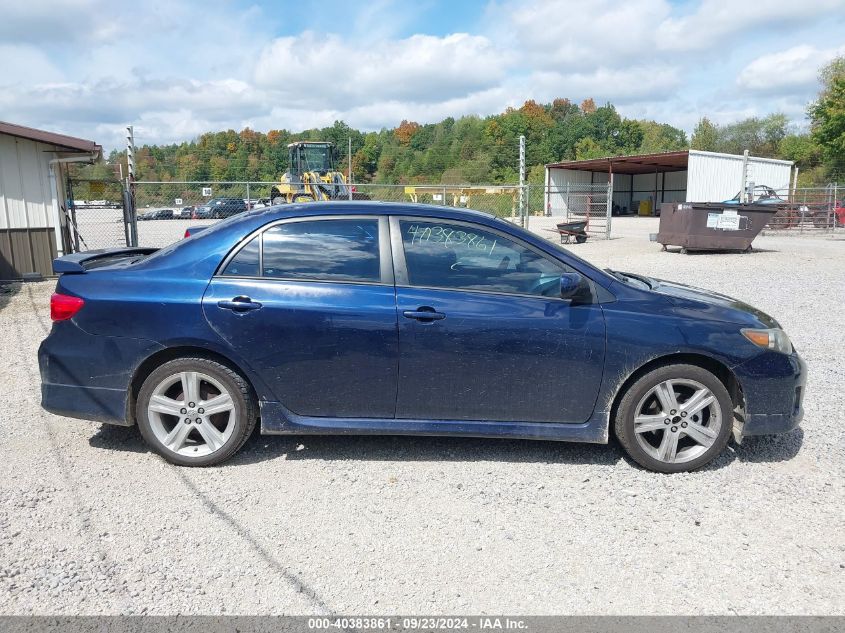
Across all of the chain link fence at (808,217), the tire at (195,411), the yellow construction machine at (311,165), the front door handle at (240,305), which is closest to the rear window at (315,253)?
the front door handle at (240,305)

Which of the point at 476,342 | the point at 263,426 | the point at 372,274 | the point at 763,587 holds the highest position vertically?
the point at 372,274

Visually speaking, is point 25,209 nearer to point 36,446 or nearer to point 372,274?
point 36,446

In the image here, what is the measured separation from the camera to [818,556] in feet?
10.5

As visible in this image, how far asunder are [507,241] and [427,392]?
3.57ft

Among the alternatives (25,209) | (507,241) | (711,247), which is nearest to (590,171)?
(711,247)

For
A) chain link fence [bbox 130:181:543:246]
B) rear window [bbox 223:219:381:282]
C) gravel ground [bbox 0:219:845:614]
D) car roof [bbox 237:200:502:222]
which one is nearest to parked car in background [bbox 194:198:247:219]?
chain link fence [bbox 130:181:543:246]

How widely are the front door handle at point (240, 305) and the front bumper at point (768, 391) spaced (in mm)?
2984

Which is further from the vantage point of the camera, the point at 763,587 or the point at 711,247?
the point at 711,247

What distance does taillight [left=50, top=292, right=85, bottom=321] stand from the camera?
4.12m

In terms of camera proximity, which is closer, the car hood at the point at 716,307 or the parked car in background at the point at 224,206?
the car hood at the point at 716,307

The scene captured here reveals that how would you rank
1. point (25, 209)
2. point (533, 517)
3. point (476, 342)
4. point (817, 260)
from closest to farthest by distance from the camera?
point (533, 517)
point (476, 342)
point (25, 209)
point (817, 260)

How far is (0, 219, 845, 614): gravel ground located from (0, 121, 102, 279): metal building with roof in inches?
323

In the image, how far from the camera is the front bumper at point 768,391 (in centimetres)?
402

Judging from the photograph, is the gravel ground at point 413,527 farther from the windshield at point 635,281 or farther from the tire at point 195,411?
the windshield at point 635,281
